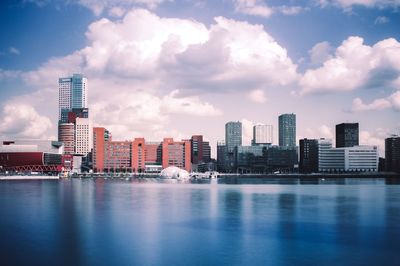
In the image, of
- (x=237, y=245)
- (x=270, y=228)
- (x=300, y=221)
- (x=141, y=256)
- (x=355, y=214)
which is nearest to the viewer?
(x=141, y=256)

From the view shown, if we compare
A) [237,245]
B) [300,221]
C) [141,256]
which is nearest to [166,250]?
[141,256]

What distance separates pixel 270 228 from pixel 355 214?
1844 cm

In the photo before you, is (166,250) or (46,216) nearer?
(166,250)

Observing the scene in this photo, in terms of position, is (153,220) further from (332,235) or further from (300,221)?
(332,235)

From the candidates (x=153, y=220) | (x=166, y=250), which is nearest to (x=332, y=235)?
(x=166, y=250)

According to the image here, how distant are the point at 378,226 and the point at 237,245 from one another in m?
19.9

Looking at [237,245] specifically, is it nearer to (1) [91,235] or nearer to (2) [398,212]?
(1) [91,235]

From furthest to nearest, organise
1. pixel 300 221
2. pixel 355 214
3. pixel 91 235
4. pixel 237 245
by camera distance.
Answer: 1. pixel 355 214
2. pixel 300 221
3. pixel 91 235
4. pixel 237 245

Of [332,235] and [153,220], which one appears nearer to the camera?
[332,235]

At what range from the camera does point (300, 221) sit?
56656 mm

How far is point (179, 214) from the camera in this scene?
63.8 metres

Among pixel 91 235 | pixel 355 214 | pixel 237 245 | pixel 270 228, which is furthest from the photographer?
pixel 355 214

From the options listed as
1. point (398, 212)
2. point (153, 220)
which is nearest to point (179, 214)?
point (153, 220)

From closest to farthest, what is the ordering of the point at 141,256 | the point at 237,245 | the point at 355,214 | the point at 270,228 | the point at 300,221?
1. the point at 141,256
2. the point at 237,245
3. the point at 270,228
4. the point at 300,221
5. the point at 355,214
